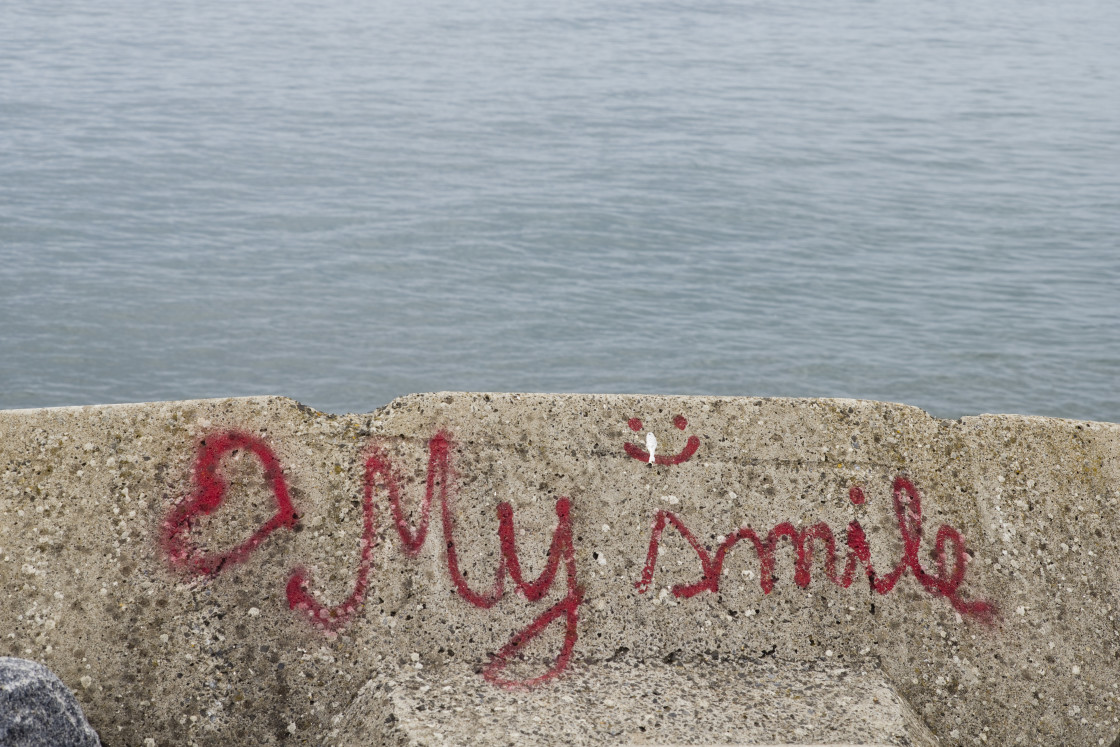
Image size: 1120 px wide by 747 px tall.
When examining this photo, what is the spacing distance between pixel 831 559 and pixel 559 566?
83cm

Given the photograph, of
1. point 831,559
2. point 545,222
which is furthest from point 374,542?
point 545,222

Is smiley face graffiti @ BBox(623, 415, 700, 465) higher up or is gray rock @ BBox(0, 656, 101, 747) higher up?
smiley face graffiti @ BBox(623, 415, 700, 465)

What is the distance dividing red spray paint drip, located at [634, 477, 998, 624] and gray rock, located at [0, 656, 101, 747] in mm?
1535

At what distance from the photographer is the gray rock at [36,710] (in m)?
2.33

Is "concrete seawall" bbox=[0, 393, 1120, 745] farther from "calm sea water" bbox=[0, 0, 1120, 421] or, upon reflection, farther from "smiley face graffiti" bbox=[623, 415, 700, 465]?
"calm sea water" bbox=[0, 0, 1120, 421]

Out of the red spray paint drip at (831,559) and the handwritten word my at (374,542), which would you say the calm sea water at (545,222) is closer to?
the handwritten word my at (374,542)

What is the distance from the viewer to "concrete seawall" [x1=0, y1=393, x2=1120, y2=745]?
111 inches

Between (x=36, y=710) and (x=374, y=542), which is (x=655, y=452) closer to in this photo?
(x=374, y=542)

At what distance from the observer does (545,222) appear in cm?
1399

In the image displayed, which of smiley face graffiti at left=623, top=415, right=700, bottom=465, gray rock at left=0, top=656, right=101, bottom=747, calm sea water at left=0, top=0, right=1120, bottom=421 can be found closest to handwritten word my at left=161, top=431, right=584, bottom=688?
smiley face graffiti at left=623, top=415, right=700, bottom=465

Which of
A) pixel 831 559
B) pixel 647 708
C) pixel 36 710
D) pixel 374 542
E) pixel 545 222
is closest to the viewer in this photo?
pixel 36 710

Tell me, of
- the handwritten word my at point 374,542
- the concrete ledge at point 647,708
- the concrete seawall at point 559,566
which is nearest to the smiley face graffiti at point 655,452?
the concrete seawall at point 559,566

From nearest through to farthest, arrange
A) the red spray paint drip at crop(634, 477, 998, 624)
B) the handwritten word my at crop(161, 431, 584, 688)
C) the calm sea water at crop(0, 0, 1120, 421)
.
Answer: the handwritten word my at crop(161, 431, 584, 688) → the red spray paint drip at crop(634, 477, 998, 624) → the calm sea water at crop(0, 0, 1120, 421)

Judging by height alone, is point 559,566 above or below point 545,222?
below
